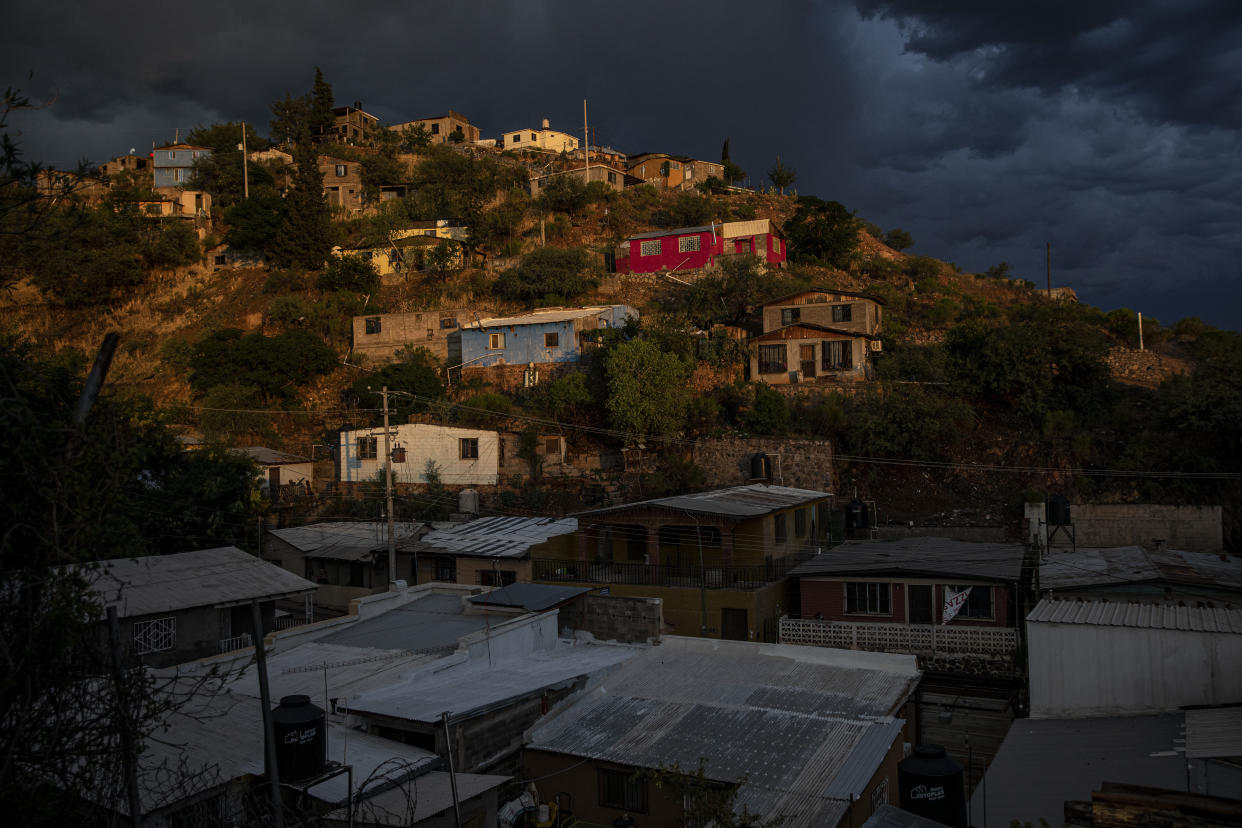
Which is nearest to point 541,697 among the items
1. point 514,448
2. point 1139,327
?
point 514,448

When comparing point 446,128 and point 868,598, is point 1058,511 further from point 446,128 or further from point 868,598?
point 446,128

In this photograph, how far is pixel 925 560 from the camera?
22.3 m

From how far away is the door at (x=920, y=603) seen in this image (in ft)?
70.4

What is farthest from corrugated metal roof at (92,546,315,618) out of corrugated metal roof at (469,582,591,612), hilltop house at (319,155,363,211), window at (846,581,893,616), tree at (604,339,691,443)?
hilltop house at (319,155,363,211)

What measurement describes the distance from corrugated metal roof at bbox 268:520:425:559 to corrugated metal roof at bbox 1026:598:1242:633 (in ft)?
67.7

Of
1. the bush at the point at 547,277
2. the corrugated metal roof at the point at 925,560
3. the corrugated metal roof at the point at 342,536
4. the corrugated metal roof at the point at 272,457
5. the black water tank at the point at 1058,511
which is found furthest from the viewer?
the bush at the point at 547,277

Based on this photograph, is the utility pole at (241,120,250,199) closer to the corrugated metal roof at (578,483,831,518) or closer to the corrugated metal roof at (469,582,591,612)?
the corrugated metal roof at (578,483,831,518)

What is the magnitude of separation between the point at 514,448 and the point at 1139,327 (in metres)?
30.9

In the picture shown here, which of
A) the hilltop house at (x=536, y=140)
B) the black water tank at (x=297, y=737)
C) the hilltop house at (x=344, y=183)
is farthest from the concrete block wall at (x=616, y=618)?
the hilltop house at (x=536, y=140)

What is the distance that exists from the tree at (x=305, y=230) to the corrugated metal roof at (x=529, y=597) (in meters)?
42.9

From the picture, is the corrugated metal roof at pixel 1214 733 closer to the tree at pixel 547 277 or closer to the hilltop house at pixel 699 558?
the hilltop house at pixel 699 558

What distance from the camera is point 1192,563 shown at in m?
21.4

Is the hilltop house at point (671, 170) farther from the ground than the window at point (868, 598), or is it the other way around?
the hilltop house at point (671, 170)

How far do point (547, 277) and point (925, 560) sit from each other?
31.6m
